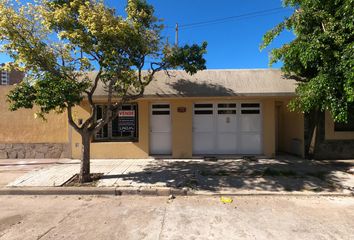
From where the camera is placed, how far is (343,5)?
6.47 metres

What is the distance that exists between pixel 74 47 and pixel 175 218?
4.84m

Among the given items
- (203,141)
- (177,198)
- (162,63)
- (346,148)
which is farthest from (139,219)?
(346,148)

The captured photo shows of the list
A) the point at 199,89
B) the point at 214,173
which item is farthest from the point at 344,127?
the point at 214,173

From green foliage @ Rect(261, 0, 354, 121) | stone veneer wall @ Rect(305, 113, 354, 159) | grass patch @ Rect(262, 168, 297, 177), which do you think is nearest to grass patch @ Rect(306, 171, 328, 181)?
grass patch @ Rect(262, 168, 297, 177)

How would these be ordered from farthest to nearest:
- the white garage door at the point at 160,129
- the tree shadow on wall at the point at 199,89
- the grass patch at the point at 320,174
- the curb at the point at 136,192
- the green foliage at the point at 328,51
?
1. the white garage door at the point at 160,129
2. the tree shadow on wall at the point at 199,89
3. the grass patch at the point at 320,174
4. the curb at the point at 136,192
5. the green foliage at the point at 328,51

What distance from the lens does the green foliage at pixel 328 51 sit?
631 centimetres

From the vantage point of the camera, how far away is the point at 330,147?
35.1 ft

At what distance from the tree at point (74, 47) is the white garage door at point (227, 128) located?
12.1ft

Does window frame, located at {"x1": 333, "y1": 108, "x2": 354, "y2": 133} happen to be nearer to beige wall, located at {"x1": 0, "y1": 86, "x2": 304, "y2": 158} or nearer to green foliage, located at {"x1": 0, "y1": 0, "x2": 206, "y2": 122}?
beige wall, located at {"x1": 0, "y1": 86, "x2": 304, "y2": 158}

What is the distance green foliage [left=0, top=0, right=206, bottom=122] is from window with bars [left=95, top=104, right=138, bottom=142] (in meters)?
3.41

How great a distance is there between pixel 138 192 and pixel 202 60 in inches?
154

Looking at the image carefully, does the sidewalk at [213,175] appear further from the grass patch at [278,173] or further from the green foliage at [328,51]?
the green foliage at [328,51]

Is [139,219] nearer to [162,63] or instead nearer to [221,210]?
[221,210]

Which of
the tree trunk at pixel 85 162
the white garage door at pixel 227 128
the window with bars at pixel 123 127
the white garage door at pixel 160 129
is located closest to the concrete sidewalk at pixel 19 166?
the window with bars at pixel 123 127
